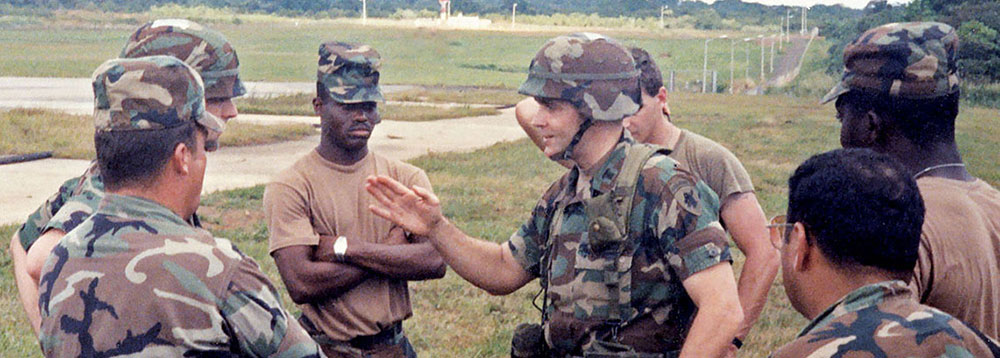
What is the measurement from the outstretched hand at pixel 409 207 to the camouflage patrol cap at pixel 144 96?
3.97 feet

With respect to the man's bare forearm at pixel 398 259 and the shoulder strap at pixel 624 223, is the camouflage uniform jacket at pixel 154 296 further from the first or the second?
the man's bare forearm at pixel 398 259

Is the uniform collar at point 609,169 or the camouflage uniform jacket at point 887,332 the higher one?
the uniform collar at point 609,169

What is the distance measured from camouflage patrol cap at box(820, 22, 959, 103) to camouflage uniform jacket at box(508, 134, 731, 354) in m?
0.63

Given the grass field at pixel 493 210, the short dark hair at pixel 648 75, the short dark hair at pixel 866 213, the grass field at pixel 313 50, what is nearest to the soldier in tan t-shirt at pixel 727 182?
the short dark hair at pixel 648 75

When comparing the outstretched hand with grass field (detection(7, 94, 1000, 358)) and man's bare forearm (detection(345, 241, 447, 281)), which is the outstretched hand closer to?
man's bare forearm (detection(345, 241, 447, 281))

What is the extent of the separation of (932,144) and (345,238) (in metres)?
2.24

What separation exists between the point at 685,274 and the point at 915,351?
112 centimetres

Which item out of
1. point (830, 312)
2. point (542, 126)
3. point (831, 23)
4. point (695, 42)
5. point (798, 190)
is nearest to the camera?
point (830, 312)

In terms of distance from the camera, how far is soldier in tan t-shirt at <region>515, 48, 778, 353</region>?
4305 millimetres

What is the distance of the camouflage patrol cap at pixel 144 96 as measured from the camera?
2672mm

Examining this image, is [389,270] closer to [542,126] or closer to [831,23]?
[542,126]

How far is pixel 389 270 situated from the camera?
4.36 metres

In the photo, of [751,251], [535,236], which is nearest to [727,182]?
[751,251]

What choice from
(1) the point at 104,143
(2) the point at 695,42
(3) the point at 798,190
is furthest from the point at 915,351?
(2) the point at 695,42
